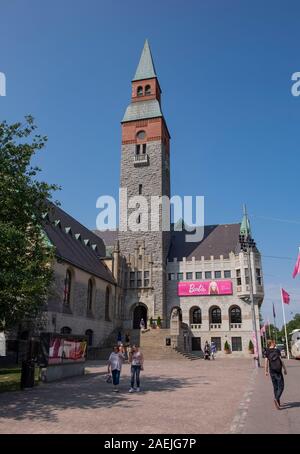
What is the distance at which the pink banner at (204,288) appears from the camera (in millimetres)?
52594

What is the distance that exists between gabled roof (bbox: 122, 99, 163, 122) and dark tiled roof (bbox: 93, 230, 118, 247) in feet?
60.6

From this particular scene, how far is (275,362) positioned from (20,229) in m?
12.3

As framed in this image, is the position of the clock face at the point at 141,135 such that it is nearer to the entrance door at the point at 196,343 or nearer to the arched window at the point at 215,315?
the arched window at the point at 215,315

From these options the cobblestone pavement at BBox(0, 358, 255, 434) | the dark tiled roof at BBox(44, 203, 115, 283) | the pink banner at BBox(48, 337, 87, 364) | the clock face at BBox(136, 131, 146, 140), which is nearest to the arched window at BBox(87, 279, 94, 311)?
the dark tiled roof at BBox(44, 203, 115, 283)

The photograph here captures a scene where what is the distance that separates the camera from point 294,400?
539 inches

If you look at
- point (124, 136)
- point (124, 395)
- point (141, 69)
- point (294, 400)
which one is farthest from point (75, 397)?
A: point (141, 69)

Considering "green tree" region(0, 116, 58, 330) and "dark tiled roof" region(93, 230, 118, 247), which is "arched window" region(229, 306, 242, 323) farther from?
"green tree" region(0, 116, 58, 330)

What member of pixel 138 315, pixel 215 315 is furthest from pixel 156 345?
pixel 215 315

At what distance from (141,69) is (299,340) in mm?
49229

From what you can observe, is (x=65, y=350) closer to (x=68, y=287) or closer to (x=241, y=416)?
(x=241, y=416)

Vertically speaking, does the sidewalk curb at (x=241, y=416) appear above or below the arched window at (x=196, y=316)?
below

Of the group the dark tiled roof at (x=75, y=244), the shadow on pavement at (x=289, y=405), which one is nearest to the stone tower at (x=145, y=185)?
the dark tiled roof at (x=75, y=244)

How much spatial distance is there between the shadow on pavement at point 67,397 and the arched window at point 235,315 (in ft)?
110

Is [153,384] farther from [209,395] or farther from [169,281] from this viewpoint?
[169,281]
